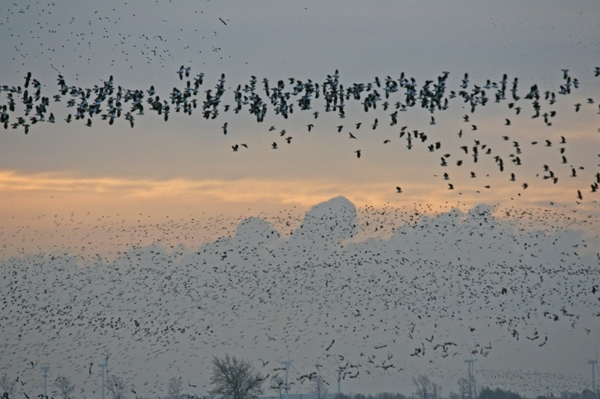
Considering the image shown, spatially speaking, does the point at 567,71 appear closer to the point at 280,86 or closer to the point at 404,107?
the point at 404,107

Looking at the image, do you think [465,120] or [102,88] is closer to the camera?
[102,88]

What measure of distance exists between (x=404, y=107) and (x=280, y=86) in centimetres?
876

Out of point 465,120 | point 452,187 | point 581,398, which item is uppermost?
point 465,120

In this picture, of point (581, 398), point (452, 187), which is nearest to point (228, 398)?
point (452, 187)

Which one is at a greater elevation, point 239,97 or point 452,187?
point 239,97

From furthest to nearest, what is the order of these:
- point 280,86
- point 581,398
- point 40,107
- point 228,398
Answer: point 581,398
point 228,398
point 280,86
point 40,107

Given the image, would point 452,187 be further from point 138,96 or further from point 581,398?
point 581,398

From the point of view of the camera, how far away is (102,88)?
64.6 meters

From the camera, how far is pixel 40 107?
6366 cm

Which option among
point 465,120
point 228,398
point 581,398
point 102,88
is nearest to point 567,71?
point 465,120

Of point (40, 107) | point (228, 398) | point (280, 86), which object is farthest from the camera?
point (228, 398)

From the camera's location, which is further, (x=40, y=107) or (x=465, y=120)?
(x=465, y=120)

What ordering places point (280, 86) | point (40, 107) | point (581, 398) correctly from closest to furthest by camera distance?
point (40, 107), point (280, 86), point (581, 398)

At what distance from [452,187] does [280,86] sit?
1419 cm
